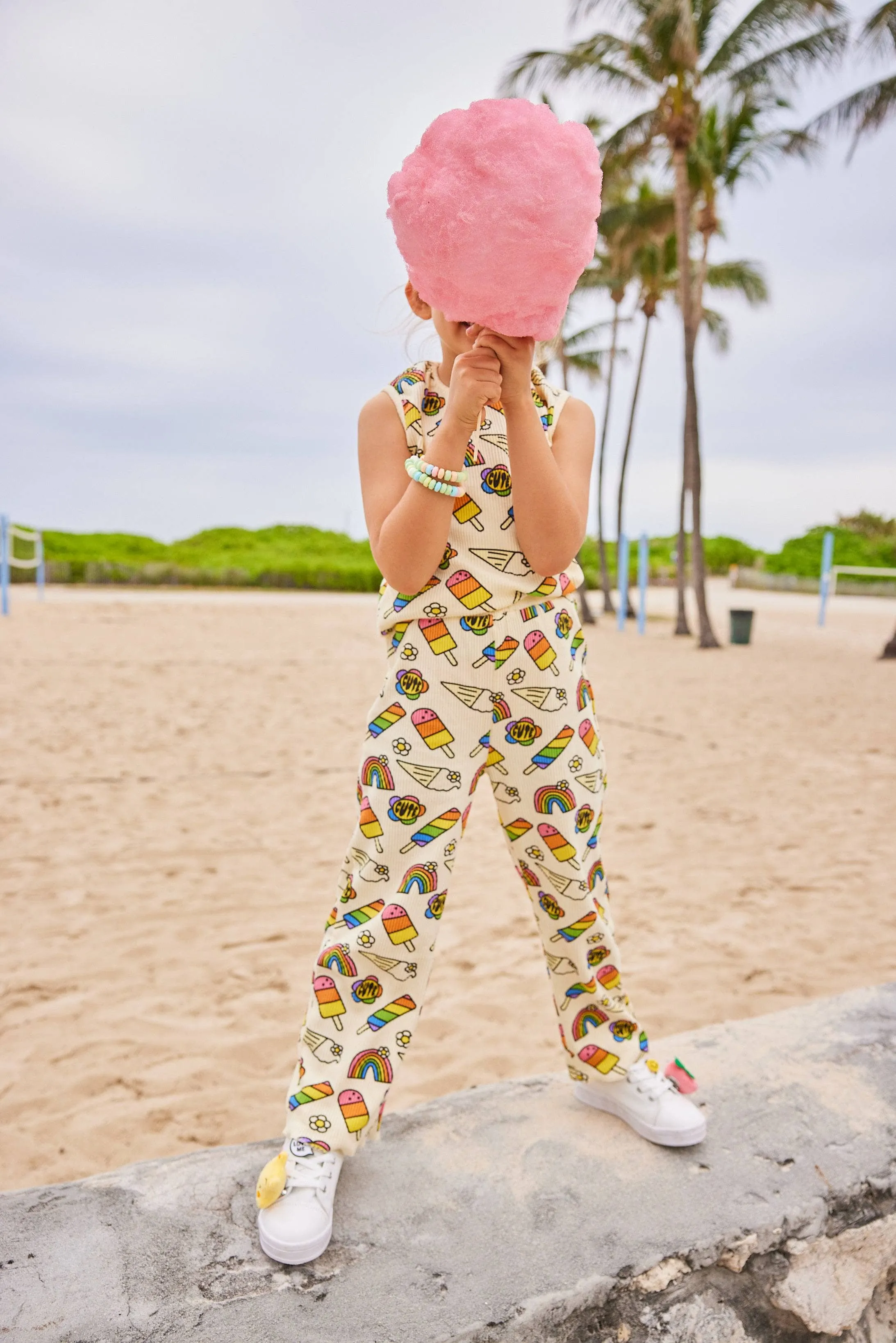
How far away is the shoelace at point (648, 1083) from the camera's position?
5.53ft

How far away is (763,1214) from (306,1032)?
0.81m

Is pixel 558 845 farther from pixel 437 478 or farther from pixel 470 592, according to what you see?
pixel 437 478

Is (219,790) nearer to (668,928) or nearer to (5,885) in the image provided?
(5,885)

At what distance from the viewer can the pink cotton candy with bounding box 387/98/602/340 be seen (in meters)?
1.20

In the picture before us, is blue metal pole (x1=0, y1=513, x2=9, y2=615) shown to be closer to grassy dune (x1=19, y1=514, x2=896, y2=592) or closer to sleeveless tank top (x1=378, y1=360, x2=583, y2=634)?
grassy dune (x1=19, y1=514, x2=896, y2=592)

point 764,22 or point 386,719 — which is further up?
point 764,22

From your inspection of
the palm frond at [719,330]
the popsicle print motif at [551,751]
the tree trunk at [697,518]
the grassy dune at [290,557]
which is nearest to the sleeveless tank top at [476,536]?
the popsicle print motif at [551,751]

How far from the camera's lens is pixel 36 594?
819 inches

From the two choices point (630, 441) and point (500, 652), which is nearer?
point (500, 652)

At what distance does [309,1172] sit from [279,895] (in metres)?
2.17

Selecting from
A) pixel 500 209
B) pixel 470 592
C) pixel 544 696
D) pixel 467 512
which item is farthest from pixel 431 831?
pixel 500 209

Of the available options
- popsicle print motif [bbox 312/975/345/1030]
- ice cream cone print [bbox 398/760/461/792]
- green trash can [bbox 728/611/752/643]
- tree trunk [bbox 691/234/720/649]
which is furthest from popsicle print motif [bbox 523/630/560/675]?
green trash can [bbox 728/611/752/643]

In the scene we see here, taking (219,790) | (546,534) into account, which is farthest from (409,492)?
(219,790)

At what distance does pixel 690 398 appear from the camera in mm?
13852
